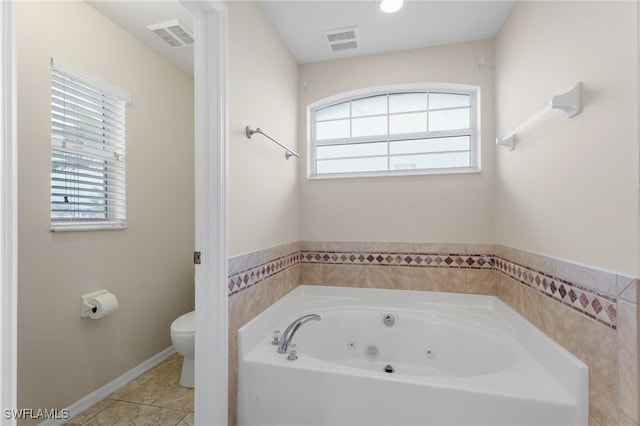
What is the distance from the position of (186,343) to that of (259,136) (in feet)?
4.69

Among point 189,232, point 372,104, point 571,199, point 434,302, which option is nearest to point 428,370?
point 434,302

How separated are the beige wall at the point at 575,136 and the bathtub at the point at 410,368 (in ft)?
1.64

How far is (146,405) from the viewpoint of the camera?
1851mm

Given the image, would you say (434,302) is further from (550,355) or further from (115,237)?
(115,237)

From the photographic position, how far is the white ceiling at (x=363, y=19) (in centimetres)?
182

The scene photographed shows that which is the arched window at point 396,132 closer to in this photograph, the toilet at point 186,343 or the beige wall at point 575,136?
the beige wall at point 575,136

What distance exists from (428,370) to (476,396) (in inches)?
32.3

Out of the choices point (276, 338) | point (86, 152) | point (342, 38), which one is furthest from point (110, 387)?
point (342, 38)

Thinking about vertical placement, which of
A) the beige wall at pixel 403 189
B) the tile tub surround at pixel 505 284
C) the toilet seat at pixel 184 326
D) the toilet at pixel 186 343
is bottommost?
the toilet at pixel 186 343

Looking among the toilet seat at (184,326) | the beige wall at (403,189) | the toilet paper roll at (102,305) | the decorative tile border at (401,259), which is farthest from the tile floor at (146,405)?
the beige wall at (403,189)

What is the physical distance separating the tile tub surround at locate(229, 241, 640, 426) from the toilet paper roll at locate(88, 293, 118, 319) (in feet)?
3.23

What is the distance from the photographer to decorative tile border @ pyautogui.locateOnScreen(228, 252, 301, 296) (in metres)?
1.48

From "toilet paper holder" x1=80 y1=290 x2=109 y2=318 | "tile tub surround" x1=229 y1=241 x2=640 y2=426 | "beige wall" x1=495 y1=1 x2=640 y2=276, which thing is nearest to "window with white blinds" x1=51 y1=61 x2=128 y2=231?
"toilet paper holder" x1=80 y1=290 x2=109 y2=318

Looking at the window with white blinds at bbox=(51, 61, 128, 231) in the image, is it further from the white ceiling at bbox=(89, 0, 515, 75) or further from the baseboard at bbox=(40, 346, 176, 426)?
the baseboard at bbox=(40, 346, 176, 426)
